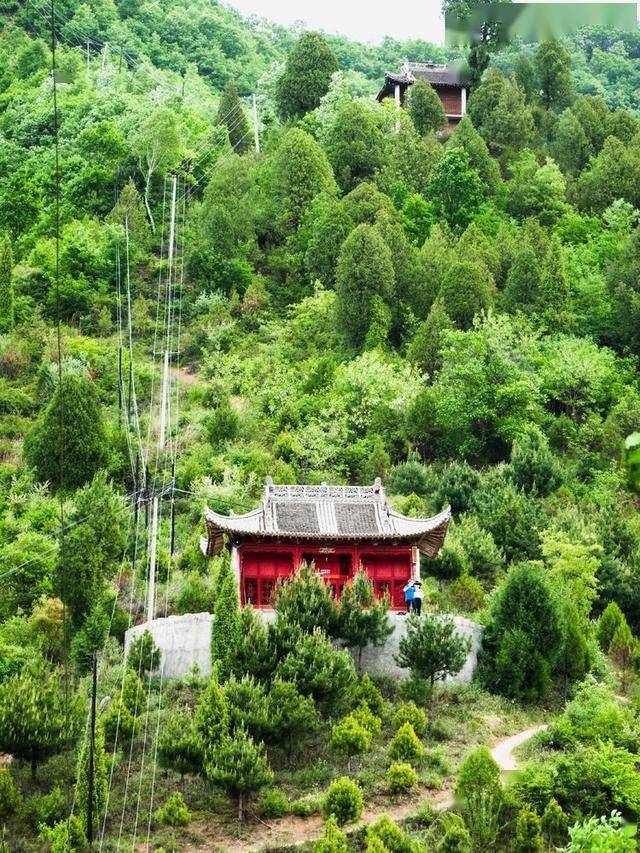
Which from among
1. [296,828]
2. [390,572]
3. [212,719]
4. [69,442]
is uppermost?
[69,442]

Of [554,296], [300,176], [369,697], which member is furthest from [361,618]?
[300,176]

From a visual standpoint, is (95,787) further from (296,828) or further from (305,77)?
(305,77)

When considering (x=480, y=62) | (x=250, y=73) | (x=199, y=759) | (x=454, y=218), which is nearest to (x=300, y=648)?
(x=199, y=759)

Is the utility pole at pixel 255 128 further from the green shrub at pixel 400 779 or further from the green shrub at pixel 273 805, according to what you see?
the green shrub at pixel 273 805

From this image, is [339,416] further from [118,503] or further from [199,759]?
[199,759]

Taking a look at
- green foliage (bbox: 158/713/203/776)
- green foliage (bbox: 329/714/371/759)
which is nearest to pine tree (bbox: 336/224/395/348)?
green foliage (bbox: 329/714/371/759)

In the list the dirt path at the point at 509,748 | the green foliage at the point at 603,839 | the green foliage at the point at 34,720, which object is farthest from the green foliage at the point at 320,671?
the green foliage at the point at 603,839

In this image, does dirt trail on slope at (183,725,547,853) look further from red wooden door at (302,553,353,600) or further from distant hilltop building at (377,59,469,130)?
distant hilltop building at (377,59,469,130)
